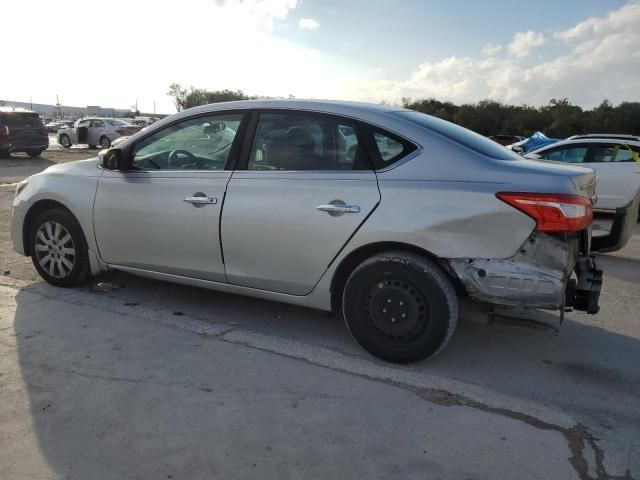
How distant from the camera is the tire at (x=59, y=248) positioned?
4.54 m

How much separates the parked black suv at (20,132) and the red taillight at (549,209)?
18.7m

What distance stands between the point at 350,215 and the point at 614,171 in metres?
7.61

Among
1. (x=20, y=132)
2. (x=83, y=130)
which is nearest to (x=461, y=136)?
(x=20, y=132)

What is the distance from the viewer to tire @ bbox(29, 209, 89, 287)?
14.9ft

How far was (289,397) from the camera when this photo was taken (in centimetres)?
301

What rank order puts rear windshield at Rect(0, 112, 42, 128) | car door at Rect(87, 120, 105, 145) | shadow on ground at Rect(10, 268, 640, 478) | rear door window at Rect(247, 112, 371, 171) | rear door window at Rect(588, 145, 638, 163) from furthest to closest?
car door at Rect(87, 120, 105, 145) → rear windshield at Rect(0, 112, 42, 128) → rear door window at Rect(588, 145, 638, 163) → rear door window at Rect(247, 112, 371, 171) → shadow on ground at Rect(10, 268, 640, 478)

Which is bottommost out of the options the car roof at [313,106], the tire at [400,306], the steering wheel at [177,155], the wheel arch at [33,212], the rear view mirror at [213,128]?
the tire at [400,306]

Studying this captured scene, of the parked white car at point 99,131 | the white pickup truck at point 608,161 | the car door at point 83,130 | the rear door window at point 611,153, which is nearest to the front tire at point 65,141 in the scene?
the parked white car at point 99,131

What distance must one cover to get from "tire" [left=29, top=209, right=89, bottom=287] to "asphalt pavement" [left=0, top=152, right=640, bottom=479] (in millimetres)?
310

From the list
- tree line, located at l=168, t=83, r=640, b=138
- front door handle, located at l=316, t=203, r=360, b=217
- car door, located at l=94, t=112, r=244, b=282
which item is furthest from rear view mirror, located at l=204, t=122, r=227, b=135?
tree line, located at l=168, t=83, r=640, b=138

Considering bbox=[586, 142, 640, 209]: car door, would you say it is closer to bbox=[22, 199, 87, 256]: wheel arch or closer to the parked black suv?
bbox=[22, 199, 87, 256]: wheel arch

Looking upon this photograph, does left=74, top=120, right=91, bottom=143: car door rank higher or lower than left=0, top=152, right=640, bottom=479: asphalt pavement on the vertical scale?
higher

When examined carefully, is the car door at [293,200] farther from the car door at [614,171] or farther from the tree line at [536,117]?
the tree line at [536,117]

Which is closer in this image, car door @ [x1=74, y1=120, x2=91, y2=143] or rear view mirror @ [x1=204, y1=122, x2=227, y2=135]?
rear view mirror @ [x1=204, y1=122, x2=227, y2=135]
